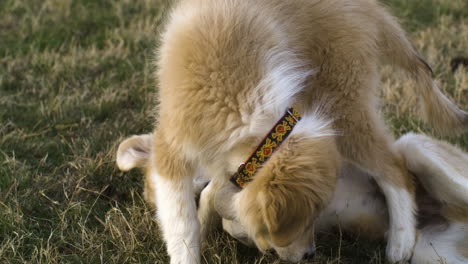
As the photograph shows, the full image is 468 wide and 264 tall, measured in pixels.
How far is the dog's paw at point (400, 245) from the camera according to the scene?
11.8 ft

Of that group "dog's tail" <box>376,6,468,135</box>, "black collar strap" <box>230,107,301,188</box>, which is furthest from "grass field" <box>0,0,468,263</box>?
"black collar strap" <box>230,107,301,188</box>

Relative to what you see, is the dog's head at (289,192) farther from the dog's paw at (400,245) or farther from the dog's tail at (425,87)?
the dog's tail at (425,87)

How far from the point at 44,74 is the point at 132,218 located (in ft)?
7.63

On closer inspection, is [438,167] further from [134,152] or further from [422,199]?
[134,152]

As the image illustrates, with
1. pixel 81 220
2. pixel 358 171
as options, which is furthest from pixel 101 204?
pixel 358 171

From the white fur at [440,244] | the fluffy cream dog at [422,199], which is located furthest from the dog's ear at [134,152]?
the white fur at [440,244]

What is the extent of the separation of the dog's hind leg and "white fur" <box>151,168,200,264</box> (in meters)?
1.02

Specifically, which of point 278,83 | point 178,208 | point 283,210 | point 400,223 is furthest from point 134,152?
point 400,223

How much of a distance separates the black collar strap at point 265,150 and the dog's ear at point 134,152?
111 centimetres

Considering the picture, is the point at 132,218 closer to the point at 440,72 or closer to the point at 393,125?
the point at 393,125

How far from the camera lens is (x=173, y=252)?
330cm

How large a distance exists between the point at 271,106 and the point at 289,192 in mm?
503

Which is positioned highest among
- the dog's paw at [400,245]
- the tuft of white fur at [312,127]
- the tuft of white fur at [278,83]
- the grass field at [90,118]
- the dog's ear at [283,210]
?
the tuft of white fur at [278,83]

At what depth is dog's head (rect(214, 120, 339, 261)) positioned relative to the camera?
2.69m
